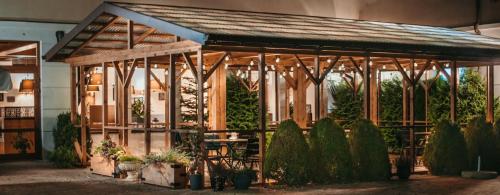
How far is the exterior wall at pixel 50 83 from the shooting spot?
70.6 feet

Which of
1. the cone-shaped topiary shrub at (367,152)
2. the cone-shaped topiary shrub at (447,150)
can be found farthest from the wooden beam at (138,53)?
the cone-shaped topiary shrub at (447,150)

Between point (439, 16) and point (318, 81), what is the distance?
35.9 feet

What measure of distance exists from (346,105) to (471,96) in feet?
13.2

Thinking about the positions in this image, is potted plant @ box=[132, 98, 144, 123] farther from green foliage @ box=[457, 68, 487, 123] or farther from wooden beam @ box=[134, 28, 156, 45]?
green foliage @ box=[457, 68, 487, 123]

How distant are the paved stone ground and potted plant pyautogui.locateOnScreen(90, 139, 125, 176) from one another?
11.3 inches

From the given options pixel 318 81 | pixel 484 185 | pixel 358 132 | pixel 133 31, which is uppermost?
pixel 133 31

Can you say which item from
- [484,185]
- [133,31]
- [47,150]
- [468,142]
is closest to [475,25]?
[468,142]

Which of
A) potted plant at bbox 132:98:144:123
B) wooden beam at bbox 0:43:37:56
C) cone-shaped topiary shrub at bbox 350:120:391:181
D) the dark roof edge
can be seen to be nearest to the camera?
the dark roof edge

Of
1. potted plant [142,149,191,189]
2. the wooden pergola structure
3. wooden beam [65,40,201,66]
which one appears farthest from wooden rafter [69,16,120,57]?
potted plant [142,149,191,189]

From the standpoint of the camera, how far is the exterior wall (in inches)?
847

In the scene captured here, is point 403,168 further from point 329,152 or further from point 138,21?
point 138,21

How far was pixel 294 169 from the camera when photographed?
15.5 metres

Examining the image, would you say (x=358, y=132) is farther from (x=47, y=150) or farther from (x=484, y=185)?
(x=47, y=150)

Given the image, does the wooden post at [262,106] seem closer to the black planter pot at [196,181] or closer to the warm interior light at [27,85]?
the black planter pot at [196,181]
